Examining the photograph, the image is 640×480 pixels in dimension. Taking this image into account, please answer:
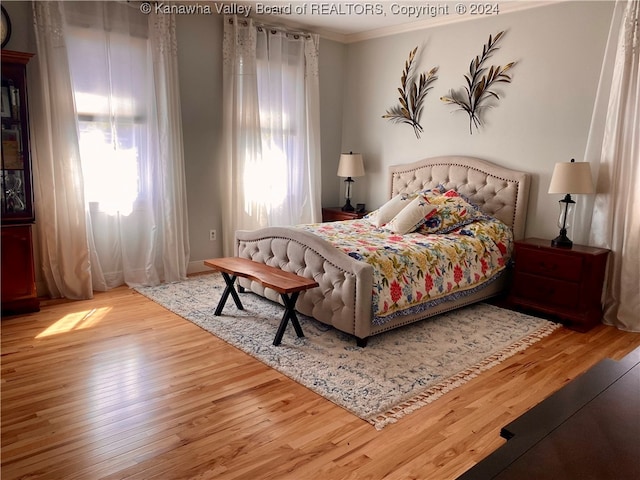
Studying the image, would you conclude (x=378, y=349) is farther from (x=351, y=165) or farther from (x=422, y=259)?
(x=351, y=165)

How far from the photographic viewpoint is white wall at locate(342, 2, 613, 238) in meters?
3.91

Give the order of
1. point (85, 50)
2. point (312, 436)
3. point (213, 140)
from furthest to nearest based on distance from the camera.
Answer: point (213, 140) < point (85, 50) < point (312, 436)

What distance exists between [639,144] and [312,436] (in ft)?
10.6

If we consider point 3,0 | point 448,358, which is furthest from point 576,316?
point 3,0

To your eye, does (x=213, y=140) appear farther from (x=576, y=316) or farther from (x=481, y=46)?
(x=576, y=316)

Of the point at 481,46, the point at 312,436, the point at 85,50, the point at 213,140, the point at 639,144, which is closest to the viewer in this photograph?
the point at 312,436

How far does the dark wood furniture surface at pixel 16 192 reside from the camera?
3.40m

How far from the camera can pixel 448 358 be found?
9.79 ft

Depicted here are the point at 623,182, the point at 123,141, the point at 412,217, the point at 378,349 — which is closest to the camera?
the point at 378,349

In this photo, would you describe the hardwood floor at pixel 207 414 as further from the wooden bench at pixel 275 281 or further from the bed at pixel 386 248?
the bed at pixel 386 248

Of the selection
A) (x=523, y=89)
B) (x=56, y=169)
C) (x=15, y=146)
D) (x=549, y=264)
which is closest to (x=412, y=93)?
(x=523, y=89)

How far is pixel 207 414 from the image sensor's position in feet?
7.57

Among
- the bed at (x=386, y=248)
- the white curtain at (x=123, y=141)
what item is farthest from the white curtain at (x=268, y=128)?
the bed at (x=386, y=248)

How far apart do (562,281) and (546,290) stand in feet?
0.48
